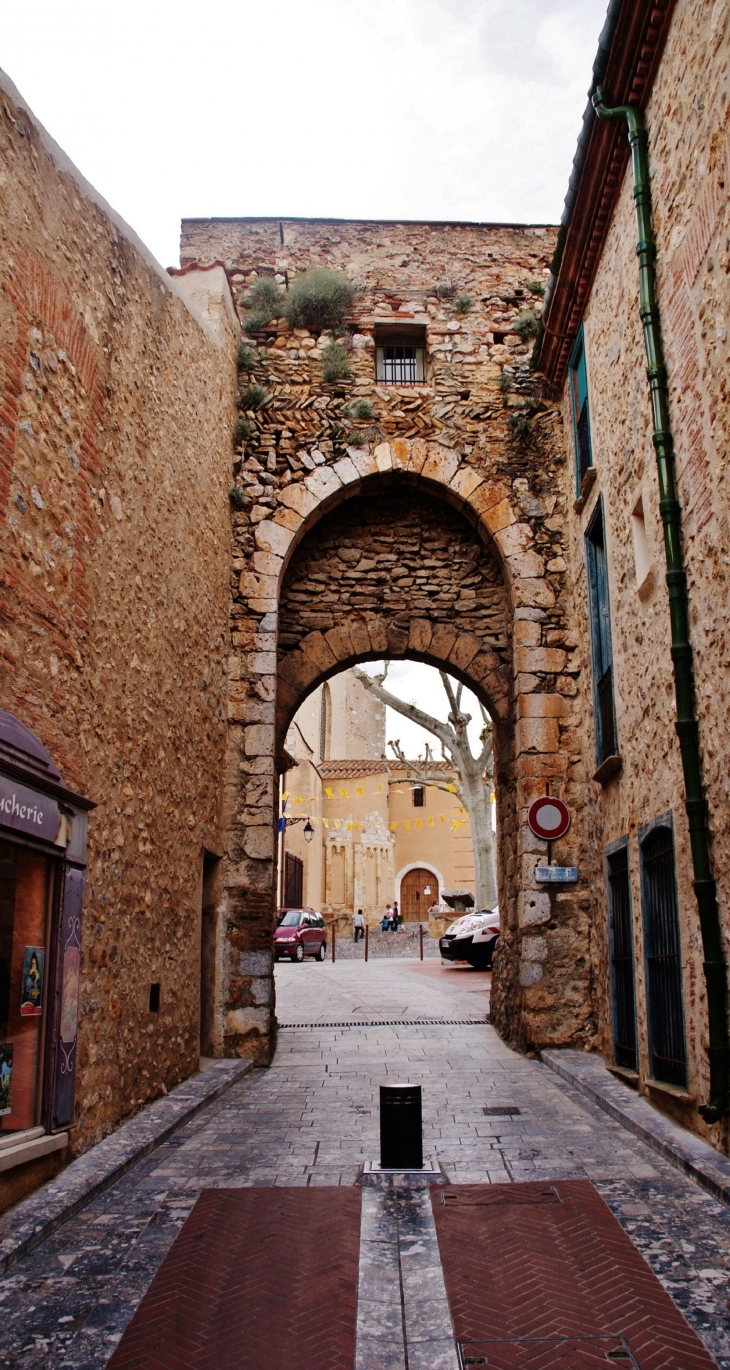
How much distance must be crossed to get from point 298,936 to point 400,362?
1547 cm

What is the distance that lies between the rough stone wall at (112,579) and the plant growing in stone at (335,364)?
5.79 feet

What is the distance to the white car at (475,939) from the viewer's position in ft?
57.5

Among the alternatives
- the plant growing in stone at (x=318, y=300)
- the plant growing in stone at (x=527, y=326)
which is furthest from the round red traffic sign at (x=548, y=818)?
the plant growing in stone at (x=318, y=300)

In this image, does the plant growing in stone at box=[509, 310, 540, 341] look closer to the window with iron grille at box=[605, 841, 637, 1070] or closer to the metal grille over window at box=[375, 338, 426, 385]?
the metal grille over window at box=[375, 338, 426, 385]

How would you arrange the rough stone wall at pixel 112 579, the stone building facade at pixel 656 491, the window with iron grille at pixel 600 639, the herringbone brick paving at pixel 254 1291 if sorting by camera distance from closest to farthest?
the herringbone brick paving at pixel 254 1291, the rough stone wall at pixel 112 579, the stone building facade at pixel 656 491, the window with iron grille at pixel 600 639

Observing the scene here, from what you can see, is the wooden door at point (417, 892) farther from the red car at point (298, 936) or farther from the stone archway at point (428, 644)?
the stone archway at point (428, 644)

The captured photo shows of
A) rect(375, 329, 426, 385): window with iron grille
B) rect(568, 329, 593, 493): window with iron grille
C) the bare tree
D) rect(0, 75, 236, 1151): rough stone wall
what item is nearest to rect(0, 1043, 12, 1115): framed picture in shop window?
rect(0, 75, 236, 1151): rough stone wall

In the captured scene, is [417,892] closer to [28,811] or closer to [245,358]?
[245,358]

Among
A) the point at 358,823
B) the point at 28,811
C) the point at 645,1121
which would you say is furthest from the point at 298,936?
the point at 28,811

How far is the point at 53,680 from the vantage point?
15.8 feet

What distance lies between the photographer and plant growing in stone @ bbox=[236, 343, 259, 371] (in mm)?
9812

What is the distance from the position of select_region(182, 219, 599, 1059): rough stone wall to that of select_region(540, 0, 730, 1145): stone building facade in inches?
24.0

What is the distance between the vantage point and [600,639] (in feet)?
27.4

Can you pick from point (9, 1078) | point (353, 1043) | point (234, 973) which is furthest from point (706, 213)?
point (353, 1043)
